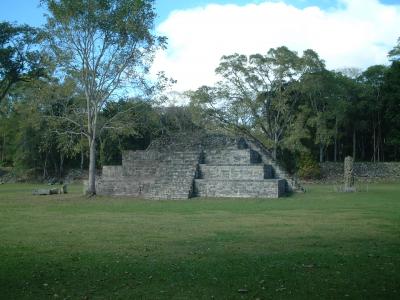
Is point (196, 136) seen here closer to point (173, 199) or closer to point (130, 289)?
point (173, 199)

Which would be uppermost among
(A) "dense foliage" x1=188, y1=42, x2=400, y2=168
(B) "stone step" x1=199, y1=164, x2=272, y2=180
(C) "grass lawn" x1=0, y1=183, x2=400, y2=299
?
(A) "dense foliage" x1=188, y1=42, x2=400, y2=168

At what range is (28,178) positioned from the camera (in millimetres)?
39906

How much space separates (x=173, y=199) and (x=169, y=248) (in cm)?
1107

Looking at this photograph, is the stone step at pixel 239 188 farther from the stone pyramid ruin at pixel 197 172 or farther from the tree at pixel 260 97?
the tree at pixel 260 97

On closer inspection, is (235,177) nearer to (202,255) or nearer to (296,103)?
(202,255)

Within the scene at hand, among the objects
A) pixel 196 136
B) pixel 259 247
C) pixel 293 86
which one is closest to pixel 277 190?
pixel 196 136

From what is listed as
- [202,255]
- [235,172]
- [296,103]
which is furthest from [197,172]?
[296,103]

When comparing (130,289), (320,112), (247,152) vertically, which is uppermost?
(320,112)

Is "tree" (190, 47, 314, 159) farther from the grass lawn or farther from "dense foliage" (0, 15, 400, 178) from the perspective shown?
the grass lawn

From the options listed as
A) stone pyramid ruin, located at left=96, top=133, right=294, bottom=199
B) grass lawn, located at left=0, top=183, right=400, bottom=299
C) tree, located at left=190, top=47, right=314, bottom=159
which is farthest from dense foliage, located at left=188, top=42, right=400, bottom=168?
grass lawn, located at left=0, top=183, right=400, bottom=299

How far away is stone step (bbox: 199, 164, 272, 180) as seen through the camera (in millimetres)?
19688

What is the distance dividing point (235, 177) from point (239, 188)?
109 cm

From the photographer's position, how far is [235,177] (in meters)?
20.0

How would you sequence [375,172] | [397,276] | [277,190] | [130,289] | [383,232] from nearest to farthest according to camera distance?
[130,289]
[397,276]
[383,232]
[277,190]
[375,172]
